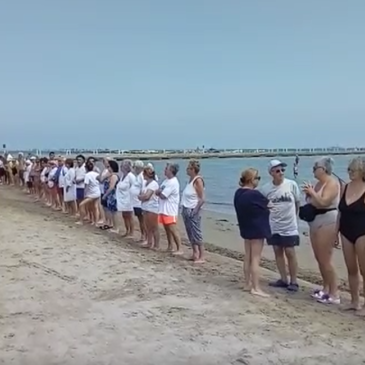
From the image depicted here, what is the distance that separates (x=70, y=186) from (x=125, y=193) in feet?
13.7

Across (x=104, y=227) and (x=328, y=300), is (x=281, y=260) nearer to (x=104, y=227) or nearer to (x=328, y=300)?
(x=328, y=300)

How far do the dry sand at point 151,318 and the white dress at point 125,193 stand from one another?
2.31m

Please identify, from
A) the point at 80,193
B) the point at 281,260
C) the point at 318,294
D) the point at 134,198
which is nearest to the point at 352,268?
the point at 318,294

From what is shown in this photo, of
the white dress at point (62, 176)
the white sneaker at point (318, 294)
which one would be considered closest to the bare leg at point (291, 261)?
the white sneaker at point (318, 294)

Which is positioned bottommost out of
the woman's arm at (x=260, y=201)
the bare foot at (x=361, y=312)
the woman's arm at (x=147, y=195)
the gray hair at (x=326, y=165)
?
the bare foot at (x=361, y=312)

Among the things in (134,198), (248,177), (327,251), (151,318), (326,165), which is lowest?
(151,318)

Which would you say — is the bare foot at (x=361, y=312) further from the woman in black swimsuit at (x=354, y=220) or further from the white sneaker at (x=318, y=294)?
the white sneaker at (x=318, y=294)

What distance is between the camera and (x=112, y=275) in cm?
766

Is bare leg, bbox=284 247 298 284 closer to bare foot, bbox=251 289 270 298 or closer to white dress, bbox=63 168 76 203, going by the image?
bare foot, bbox=251 289 270 298

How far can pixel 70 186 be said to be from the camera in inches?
591

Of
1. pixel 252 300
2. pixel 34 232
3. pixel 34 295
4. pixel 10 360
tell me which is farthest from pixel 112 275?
pixel 34 232

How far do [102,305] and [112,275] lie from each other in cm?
140

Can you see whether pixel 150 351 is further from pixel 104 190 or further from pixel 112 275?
pixel 104 190

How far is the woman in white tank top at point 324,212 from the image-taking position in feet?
21.7
